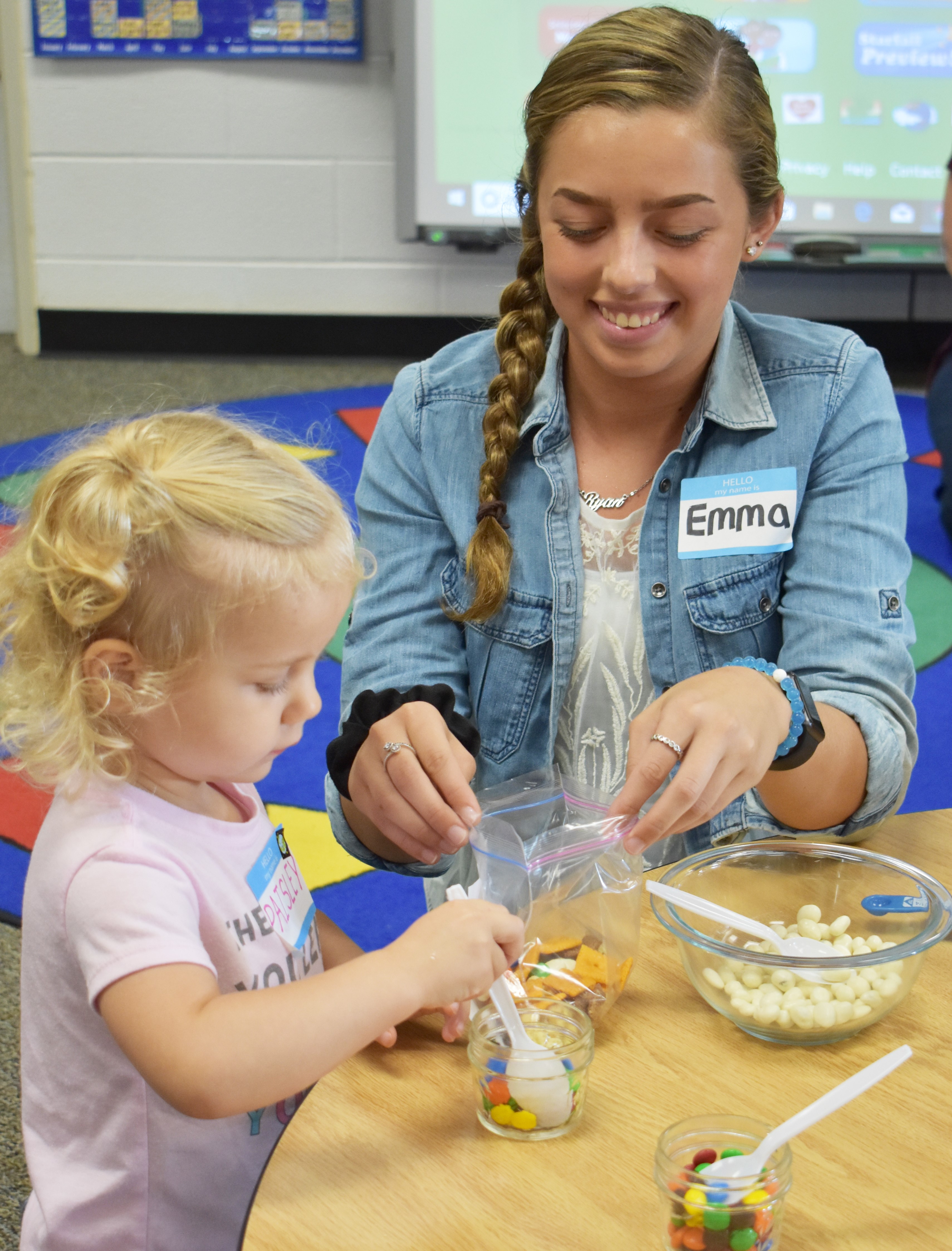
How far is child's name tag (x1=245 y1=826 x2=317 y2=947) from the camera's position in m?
0.87

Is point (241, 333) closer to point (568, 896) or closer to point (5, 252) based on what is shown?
point (5, 252)

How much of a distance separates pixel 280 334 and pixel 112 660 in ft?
15.5

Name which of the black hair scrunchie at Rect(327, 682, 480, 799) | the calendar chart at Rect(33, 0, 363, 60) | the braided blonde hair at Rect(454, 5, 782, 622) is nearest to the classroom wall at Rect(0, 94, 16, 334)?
the calendar chart at Rect(33, 0, 363, 60)

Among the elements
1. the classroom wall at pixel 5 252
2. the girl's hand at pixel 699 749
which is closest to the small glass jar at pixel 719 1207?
the girl's hand at pixel 699 749

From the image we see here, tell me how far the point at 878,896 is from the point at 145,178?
4829 mm

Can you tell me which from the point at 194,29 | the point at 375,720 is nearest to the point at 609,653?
the point at 375,720

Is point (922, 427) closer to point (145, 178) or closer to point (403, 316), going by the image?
point (403, 316)

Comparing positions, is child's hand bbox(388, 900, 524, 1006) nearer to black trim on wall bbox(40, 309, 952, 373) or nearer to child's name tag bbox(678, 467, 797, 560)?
child's name tag bbox(678, 467, 797, 560)

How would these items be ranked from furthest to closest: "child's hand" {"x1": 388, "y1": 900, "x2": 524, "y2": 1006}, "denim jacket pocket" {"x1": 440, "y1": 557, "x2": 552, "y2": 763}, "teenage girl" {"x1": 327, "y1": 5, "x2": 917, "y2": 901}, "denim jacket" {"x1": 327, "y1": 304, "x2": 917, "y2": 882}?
"denim jacket pocket" {"x1": 440, "y1": 557, "x2": 552, "y2": 763}, "denim jacket" {"x1": 327, "y1": 304, "x2": 917, "y2": 882}, "teenage girl" {"x1": 327, "y1": 5, "x2": 917, "y2": 901}, "child's hand" {"x1": 388, "y1": 900, "x2": 524, "y2": 1006}

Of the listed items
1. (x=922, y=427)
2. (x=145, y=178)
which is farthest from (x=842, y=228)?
(x=145, y=178)

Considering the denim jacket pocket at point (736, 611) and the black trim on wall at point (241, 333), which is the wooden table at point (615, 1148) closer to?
the denim jacket pocket at point (736, 611)

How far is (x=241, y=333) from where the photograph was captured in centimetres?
527

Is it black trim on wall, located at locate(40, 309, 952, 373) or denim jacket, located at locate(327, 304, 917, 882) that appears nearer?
denim jacket, located at locate(327, 304, 917, 882)

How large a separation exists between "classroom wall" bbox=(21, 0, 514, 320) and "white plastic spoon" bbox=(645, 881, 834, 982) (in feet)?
14.6
